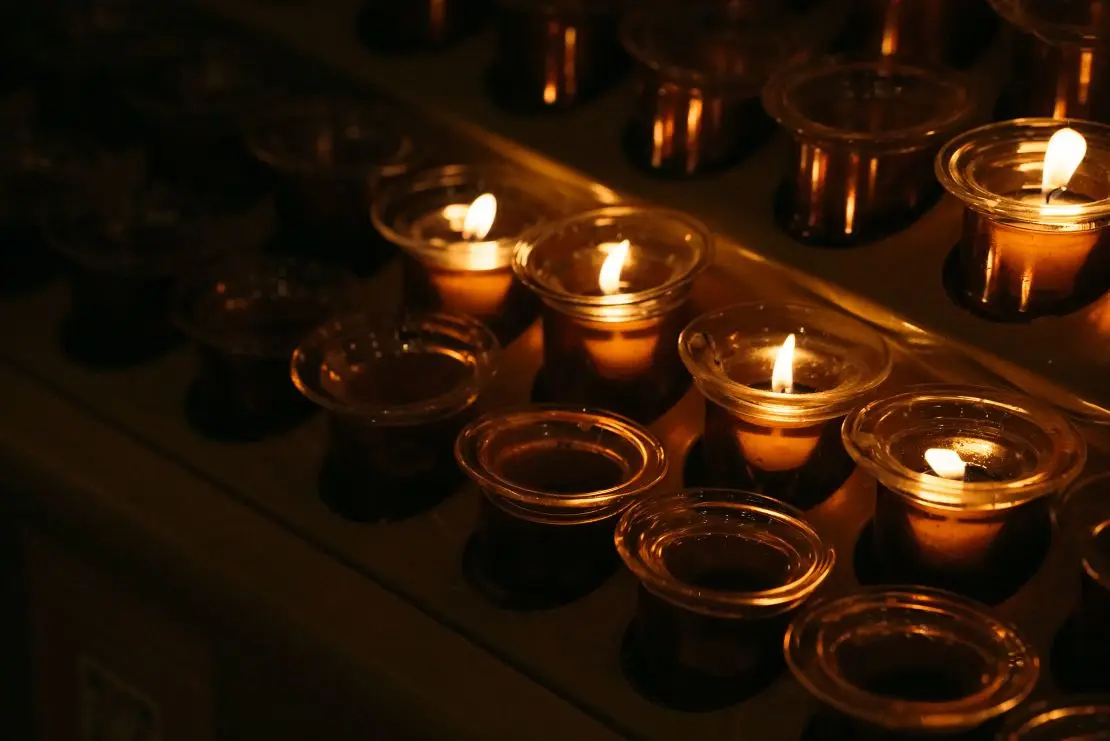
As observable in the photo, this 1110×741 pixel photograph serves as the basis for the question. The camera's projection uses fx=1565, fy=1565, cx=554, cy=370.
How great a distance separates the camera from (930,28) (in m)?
0.89

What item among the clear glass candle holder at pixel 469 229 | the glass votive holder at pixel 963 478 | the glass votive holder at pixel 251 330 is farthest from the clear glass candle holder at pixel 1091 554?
the glass votive holder at pixel 251 330

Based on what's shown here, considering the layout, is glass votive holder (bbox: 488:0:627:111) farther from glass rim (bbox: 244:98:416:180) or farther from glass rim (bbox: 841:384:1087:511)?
glass rim (bbox: 841:384:1087:511)

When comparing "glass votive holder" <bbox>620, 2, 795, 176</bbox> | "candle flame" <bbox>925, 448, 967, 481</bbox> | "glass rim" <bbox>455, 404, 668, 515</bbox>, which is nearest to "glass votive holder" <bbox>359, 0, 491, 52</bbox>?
"glass votive holder" <bbox>620, 2, 795, 176</bbox>

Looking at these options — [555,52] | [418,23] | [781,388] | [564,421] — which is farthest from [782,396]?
[418,23]

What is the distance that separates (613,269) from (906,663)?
0.85 feet

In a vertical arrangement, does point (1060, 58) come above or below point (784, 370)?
above

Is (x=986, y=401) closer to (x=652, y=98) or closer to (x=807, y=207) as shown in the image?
(x=807, y=207)

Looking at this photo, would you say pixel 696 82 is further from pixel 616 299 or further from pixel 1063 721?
pixel 1063 721

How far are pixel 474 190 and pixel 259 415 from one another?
19 cm

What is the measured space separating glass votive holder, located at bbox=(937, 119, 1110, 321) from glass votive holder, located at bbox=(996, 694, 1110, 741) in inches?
8.4

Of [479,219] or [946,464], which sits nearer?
[946,464]

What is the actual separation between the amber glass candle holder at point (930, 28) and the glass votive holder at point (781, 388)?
0.61 feet

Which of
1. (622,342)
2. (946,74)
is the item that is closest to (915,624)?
(622,342)

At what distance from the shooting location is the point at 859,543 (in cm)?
76
